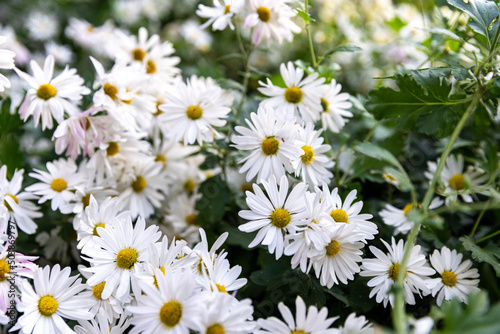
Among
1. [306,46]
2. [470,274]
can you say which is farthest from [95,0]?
[470,274]

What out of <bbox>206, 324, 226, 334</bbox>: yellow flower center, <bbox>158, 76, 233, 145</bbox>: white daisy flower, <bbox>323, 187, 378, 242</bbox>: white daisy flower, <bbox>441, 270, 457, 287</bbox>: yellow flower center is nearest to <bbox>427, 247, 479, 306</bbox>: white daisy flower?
<bbox>441, 270, 457, 287</bbox>: yellow flower center

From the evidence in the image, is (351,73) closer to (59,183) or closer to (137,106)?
(137,106)

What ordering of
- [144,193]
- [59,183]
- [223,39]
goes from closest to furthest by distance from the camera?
[59,183]
[144,193]
[223,39]

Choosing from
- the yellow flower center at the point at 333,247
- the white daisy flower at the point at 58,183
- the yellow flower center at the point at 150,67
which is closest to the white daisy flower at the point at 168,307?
the yellow flower center at the point at 333,247

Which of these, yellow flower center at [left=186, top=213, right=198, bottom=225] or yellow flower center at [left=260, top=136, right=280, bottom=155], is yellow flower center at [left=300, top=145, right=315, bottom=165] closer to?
yellow flower center at [left=260, top=136, right=280, bottom=155]

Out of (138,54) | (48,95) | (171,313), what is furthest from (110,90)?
(171,313)

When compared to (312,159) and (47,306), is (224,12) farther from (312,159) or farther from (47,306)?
(47,306)

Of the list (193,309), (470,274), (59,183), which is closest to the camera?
(193,309)
